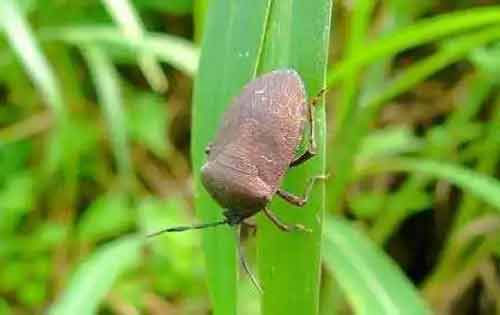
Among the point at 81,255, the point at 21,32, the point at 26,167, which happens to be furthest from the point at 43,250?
the point at 21,32

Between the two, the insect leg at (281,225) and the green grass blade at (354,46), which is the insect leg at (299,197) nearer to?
the insect leg at (281,225)

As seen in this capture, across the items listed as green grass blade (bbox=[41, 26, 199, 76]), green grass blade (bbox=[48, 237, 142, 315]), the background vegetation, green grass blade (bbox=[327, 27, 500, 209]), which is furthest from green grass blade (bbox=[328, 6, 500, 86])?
green grass blade (bbox=[48, 237, 142, 315])

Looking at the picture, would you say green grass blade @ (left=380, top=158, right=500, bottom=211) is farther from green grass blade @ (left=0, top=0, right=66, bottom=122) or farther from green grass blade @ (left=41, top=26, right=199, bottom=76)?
green grass blade @ (left=0, top=0, right=66, bottom=122)

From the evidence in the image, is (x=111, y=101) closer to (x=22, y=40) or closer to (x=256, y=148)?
(x=22, y=40)

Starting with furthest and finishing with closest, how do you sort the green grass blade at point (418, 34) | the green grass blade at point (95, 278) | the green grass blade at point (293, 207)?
1. the green grass blade at point (95, 278)
2. the green grass blade at point (418, 34)
3. the green grass blade at point (293, 207)

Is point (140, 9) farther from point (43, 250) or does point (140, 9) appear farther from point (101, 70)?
point (43, 250)

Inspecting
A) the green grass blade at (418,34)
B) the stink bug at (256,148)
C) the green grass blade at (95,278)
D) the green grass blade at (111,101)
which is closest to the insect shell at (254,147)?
the stink bug at (256,148)

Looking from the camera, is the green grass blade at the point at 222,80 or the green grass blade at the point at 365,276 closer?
the green grass blade at the point at 222,80
